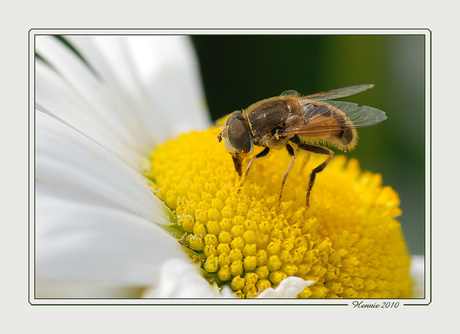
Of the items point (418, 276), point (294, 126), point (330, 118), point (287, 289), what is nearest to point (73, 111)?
point (294, 126)

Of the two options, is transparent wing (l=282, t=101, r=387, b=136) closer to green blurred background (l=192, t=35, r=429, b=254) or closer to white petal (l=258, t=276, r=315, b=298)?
white petal (l=258, t=276, r=315, b=298)

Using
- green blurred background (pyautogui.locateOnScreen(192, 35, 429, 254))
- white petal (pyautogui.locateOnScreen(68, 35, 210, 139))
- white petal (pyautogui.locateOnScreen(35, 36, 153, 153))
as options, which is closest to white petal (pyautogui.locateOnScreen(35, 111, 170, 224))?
white petal (pyautogui.locateOnScreen(35, 36, 153, 153))

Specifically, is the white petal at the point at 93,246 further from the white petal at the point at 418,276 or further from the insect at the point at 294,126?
the white petal at the point at 418,276

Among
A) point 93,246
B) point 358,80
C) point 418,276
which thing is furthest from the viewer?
point 358,80

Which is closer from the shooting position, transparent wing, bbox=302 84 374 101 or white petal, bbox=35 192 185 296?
white petal, bbox=35 192 185 296

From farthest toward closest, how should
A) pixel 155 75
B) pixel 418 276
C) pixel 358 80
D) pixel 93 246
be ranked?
1. pixel 358 80
2. pixel 155 75
3. pixel 418 276
4. pixel 93 246

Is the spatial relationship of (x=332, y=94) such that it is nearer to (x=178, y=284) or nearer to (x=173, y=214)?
(x=173, y=214)
